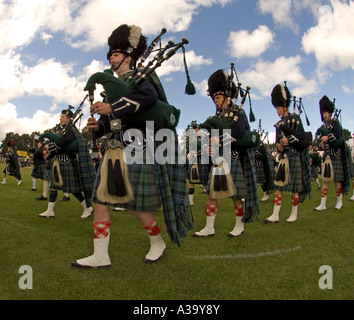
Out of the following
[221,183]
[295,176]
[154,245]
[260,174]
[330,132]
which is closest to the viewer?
[154,245]

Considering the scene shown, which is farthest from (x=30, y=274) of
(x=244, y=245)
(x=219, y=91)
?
(x=219, y=91)

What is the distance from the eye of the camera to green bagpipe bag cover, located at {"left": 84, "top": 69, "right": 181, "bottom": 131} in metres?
2.96

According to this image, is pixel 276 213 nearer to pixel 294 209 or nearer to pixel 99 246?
pixel 294 209

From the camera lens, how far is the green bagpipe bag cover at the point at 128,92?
2.96 metres

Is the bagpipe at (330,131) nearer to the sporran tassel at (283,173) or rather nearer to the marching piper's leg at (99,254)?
the sporran tassel at (283,173)

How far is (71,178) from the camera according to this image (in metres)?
5.70

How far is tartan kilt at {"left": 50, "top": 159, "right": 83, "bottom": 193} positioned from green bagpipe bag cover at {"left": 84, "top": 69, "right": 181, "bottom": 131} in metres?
3.07

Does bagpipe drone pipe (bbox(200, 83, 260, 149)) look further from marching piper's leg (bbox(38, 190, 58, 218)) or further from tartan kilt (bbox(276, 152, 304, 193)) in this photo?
marching piper's leg (bbox(38, 190, 58, 218))

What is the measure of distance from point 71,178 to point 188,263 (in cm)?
335

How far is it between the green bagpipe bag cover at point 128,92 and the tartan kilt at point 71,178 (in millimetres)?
3067

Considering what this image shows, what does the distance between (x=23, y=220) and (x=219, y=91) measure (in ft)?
13.3

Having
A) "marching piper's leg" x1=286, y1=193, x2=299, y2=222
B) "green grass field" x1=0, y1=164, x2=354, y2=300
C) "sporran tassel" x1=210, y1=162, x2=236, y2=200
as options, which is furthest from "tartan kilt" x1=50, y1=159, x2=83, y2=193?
"marching piper's leg" x1=286, y1=193, x2=299, y2=222

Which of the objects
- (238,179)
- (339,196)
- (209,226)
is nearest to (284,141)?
(238,179)

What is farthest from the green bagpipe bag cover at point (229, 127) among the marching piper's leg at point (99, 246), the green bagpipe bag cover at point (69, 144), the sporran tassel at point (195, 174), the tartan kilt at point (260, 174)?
the tartan kilt at point (260, 174)
